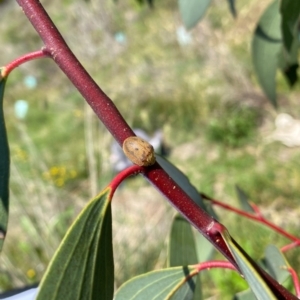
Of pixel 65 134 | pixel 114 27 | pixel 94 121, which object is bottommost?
pixel 94 121

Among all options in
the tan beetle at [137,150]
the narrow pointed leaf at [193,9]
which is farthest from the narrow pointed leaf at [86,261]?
the narrow pointed leaf at [193,9]

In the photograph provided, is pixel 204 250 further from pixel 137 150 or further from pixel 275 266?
pixel 137 150

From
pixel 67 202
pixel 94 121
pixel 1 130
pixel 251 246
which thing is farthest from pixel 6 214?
pixel 94 121

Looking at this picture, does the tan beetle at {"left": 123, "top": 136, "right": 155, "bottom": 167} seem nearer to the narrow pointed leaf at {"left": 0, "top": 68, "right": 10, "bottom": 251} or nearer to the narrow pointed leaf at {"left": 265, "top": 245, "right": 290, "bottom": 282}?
the narrow pointed leaf at {"left": 0, "top": 68, "right": 10, "bottom": 251}

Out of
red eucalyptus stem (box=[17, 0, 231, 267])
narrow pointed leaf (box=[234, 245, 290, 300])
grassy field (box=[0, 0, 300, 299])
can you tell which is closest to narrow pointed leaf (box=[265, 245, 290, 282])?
narrow pointed leaf (box=[234, 245, 290, 300])

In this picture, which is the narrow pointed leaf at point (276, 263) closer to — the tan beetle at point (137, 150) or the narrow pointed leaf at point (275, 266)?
the narrow pointed leaf at point (275, 266)

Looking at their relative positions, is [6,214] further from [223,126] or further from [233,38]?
[233,38]
